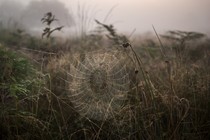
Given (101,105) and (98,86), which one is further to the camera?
(98,86)

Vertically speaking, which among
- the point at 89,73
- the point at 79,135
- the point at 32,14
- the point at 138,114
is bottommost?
the point at 79,135

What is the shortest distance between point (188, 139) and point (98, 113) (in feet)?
2.65

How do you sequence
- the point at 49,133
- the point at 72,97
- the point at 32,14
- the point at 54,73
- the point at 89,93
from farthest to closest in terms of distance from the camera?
the point at 32,14 < the point at 54,73 < the point at 72,97 < the point at 89,93 < the point at 49,133

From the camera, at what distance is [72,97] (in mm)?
3129

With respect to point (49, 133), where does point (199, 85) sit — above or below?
above

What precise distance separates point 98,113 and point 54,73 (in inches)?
43.2

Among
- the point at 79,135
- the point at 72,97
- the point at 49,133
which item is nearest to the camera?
the point at 49,133

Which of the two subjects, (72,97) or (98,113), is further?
(72,97)

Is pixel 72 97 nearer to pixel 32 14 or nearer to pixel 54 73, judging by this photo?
pixel 54 73

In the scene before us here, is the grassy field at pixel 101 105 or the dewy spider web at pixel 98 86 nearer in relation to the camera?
the grassy field at pixel 101 105

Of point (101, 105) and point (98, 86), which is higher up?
point (98, 86)

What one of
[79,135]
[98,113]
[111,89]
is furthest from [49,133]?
[111,89]

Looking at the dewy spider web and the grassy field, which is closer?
the grassy field

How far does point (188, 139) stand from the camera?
2342 mm
